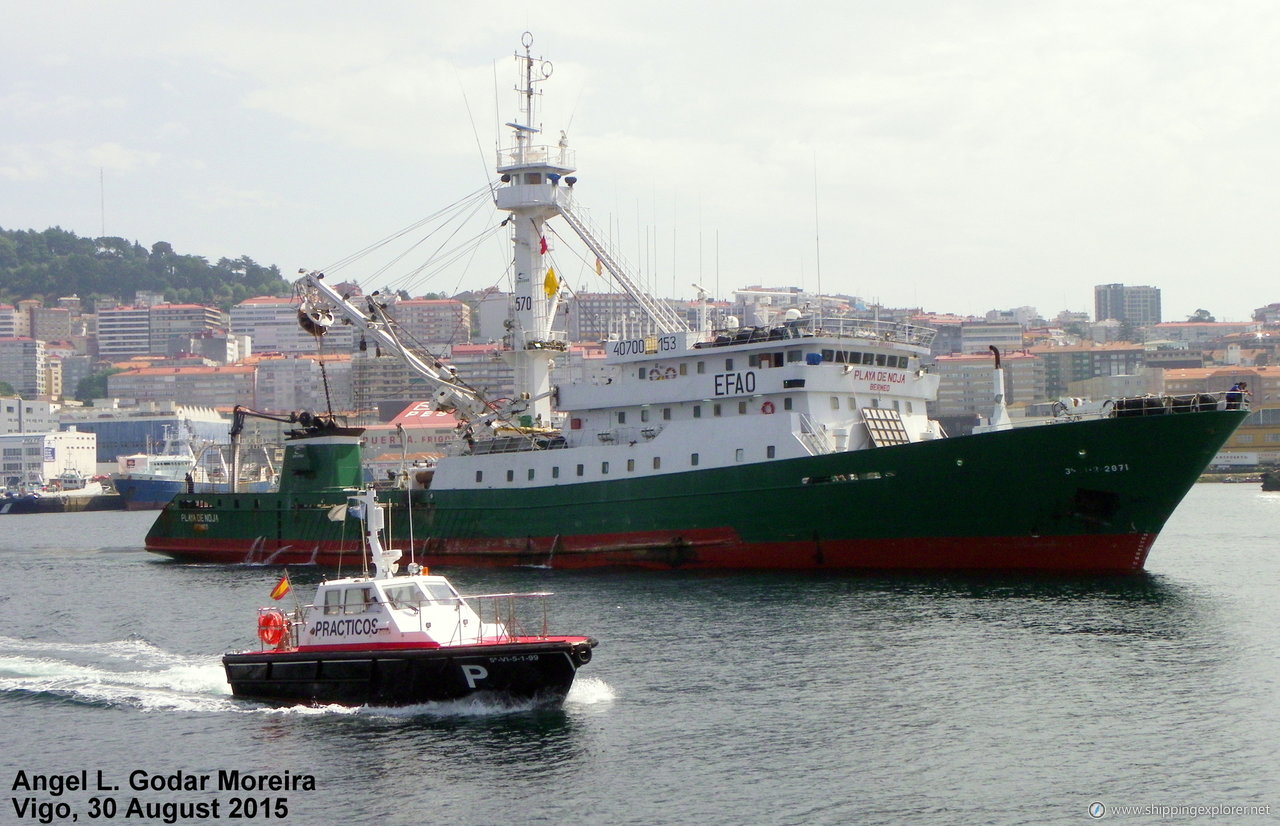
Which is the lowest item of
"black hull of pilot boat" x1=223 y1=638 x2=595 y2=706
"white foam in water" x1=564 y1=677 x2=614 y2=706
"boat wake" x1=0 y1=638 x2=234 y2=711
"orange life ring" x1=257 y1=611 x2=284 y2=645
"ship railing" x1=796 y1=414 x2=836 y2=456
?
"boat wake" x1=0 y1=638 x2=234 y2=711

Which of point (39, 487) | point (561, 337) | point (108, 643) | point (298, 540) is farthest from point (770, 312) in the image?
point (39, 487)

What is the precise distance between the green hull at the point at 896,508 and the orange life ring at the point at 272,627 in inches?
278

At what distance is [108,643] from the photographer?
3030 centimetres

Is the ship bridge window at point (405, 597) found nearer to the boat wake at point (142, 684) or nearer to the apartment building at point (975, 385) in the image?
the boat wake at point (142, 684)

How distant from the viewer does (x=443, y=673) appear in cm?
2191

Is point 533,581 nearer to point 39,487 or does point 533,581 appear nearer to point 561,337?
point 561,337

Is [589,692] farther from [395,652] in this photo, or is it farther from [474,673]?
[395,652]

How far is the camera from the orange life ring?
23531 millimetres

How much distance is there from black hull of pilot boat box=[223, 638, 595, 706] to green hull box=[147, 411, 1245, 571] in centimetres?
809

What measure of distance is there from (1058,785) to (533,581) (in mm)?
21727

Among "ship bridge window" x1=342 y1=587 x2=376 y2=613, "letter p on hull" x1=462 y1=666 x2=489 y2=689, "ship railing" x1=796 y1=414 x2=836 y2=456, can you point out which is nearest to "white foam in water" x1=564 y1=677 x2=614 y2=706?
"letter p on hull" x1=462 y1=666 x2=489 y2=689

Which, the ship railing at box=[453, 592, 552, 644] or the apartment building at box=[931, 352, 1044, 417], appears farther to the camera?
the apartment building at box=[931, 352, 1044, 417]

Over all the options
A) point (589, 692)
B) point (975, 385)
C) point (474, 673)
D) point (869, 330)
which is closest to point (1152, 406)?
point (869, 330)

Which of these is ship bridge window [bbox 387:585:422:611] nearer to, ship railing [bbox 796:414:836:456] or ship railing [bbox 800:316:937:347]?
ship railing [bbox 796:414:836:456]
